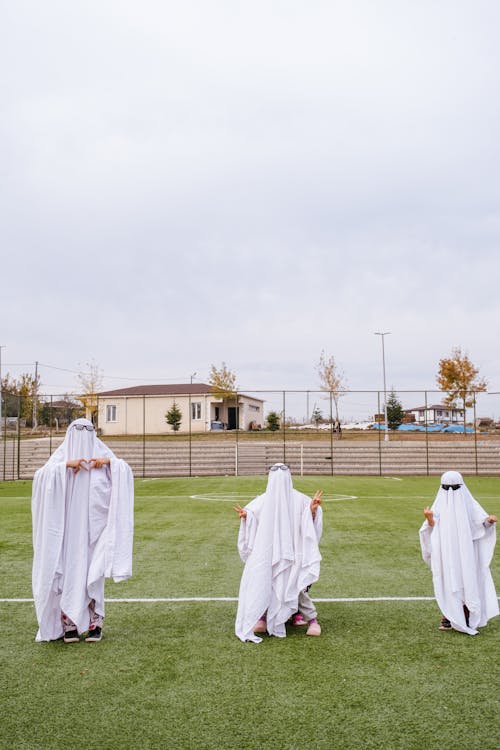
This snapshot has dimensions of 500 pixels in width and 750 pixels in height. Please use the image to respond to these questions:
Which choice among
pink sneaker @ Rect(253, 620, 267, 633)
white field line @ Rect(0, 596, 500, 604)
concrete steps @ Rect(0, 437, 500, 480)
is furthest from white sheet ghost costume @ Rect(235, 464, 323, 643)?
concrete steps @ Rect(0, 437, 500, 480)

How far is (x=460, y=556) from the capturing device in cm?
625

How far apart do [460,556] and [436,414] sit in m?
32.1

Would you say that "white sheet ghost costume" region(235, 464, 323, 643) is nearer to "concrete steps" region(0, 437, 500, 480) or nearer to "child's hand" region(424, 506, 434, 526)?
"child's hand" region(424, 506, 434, 526)

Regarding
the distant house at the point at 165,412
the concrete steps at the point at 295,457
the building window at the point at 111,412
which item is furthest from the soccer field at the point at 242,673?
the building window at the point at 111,412

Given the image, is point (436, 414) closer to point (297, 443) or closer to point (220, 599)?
point (297, 443)

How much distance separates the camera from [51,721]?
4.25 metres

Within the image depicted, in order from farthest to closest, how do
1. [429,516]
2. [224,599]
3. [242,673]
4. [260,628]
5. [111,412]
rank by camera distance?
[111,412] → [224,599] → [429,516] → [260,628] → [242,673]

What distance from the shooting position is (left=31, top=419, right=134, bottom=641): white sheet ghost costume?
5.87 meters

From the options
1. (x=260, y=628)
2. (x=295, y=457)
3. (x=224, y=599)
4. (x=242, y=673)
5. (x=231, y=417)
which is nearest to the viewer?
(x=242, y=673)

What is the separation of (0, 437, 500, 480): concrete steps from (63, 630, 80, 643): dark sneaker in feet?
81.9

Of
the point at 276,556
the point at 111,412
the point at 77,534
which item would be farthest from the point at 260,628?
the point at 111,412

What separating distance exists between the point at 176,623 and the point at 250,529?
1338 millimetres

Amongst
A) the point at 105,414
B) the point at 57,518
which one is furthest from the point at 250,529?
the point at 105,414

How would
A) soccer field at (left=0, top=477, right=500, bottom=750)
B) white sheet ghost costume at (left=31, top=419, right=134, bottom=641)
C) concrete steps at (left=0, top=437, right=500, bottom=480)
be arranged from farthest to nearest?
concrete steps at (left=0, top=437, right=500, bottom=480) < white sheet ghost costume at (left=31, top=419, right=134, bottom=641) < soccer field at (left=0, top=477, right=500, bottom=750)
